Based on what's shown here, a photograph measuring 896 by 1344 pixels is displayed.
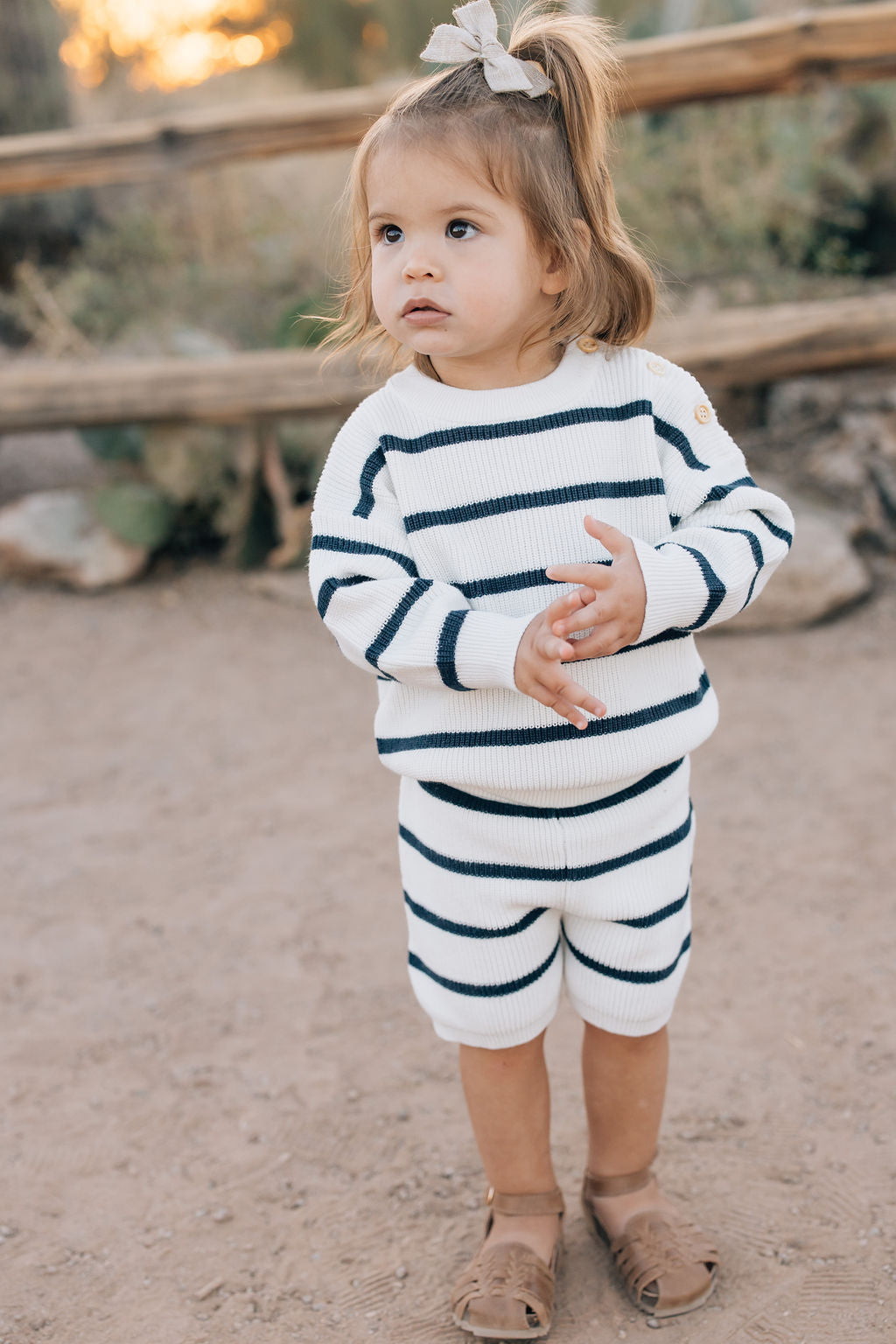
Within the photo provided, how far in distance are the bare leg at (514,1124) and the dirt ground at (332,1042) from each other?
111mm

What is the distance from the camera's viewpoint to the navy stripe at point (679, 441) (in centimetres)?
124

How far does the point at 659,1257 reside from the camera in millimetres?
1417

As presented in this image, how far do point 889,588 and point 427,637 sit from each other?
293 cm

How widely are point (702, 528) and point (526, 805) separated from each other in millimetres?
351

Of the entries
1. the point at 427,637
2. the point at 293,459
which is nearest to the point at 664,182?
the point at 293,459

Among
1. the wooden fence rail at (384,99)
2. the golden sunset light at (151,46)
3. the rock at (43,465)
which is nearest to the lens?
the wooden fence rail at (384,99)

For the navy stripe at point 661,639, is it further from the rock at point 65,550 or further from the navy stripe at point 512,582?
the rock at point 65,550

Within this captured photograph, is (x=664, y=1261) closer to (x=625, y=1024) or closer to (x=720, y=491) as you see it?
(x=625, y=1024)

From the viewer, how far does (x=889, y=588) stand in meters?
3.68

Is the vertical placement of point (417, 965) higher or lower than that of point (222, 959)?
higher

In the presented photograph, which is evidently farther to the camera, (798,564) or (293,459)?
(293,459)

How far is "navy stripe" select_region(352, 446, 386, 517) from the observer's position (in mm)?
1211

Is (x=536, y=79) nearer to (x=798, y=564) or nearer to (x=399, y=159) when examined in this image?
(x=399, y=159)

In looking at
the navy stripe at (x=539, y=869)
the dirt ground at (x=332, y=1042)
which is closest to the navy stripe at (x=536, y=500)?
the navy stripe at (x=539, y=869)
